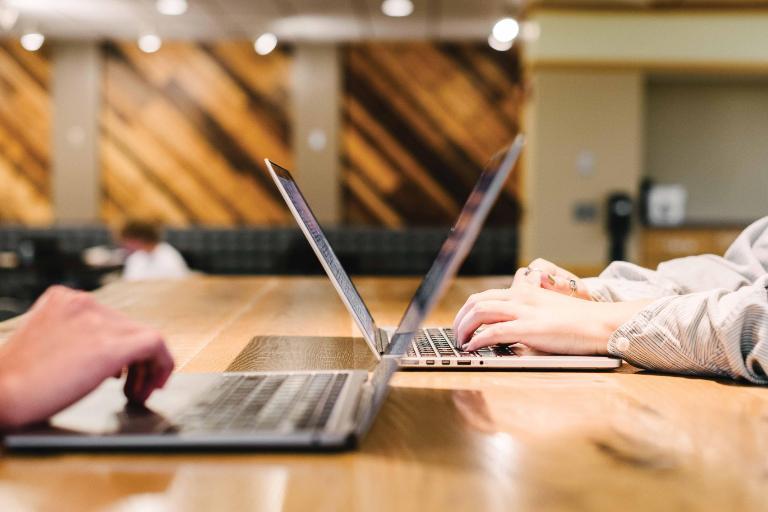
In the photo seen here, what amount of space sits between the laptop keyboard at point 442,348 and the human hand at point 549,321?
3 centimetres

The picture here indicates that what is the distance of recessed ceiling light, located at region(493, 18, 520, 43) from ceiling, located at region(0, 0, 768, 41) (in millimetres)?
105

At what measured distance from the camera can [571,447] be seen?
26.8 inches

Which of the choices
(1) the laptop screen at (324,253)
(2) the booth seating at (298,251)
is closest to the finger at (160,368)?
(1) the laptop screen at (324,253)

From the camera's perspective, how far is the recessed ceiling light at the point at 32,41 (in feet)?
25.6

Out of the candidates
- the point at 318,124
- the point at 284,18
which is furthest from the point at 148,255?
the point at 318,124

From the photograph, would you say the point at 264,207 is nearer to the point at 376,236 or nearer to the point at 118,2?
the point at 376,236

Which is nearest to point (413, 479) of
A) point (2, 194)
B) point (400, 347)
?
point (400, 347)

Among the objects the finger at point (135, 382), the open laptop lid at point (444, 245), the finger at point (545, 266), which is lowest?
the finger at point (135, 382)

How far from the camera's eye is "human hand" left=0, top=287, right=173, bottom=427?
0.69m

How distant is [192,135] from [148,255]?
3631 mm

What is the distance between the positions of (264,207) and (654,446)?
7.91 m

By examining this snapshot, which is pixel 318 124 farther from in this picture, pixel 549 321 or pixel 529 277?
pixel 549 321

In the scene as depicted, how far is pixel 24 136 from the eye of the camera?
27.4 feet

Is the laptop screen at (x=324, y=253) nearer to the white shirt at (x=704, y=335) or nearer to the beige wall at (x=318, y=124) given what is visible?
the white shirt at (x=704, y=335)
